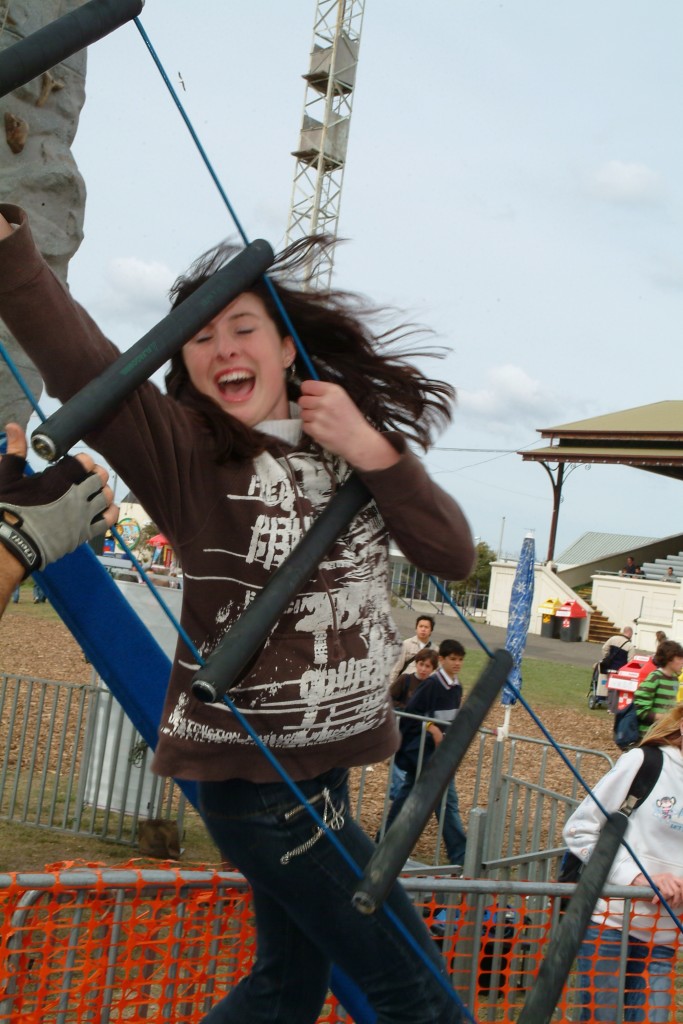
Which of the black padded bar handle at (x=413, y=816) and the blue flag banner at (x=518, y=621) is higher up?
the blue flag banner at (x=518, y=621)

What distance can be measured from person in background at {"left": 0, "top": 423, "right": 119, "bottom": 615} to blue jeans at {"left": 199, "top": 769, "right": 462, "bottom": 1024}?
50 cm

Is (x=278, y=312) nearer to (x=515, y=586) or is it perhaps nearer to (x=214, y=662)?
(x=214, y=662)

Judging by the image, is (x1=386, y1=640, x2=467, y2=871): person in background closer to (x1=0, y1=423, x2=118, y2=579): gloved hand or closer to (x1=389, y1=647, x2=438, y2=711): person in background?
(x1=389, y1=647, x2=438, y2=711): person in background

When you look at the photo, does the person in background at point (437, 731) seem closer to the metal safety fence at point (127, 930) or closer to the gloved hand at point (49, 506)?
the metal safety fence at point (127, 930)

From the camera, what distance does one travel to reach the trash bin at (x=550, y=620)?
30.0 metres

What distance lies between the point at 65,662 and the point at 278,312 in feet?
49.8

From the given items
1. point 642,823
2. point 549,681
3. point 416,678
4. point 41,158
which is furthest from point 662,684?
point 549,681

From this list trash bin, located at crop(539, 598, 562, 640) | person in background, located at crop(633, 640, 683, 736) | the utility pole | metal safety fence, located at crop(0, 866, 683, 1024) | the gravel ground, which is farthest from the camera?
trash bin, located at crop(539, 598, 562, 640)

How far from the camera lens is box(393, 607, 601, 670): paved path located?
23672mm

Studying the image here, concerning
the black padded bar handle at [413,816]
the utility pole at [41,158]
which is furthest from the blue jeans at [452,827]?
the black padded bar handle at [413,816]

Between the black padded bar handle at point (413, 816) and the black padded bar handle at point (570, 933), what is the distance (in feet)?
1.28

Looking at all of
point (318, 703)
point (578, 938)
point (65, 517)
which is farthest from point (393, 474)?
point (578, 938)

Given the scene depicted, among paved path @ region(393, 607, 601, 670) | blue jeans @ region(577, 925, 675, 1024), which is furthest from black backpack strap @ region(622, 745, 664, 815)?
paved path @ region(393, 607, 601, 670)

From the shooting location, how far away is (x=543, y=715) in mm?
15039
